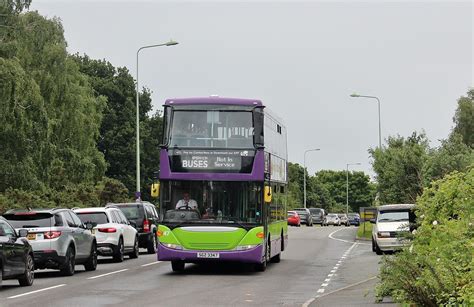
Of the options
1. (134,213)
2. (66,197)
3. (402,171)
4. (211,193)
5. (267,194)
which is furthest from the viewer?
(402,171)

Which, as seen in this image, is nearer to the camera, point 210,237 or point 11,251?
point 11,251

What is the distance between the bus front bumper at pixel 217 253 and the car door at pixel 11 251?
15.3ft

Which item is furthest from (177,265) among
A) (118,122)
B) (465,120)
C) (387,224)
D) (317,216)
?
(317,216)

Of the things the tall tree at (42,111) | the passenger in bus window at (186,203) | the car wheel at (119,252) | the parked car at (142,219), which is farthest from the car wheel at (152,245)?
the passenger in bus window at (186,203)

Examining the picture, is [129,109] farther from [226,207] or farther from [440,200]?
[440,200]

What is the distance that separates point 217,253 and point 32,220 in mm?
4529

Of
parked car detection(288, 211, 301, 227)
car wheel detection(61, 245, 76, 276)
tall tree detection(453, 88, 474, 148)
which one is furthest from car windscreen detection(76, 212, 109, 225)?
tall tree detection(453, 88, 474, 148)

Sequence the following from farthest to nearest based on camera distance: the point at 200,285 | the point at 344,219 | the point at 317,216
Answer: the point at 344,219, the point at 317,216, the point at 200,285

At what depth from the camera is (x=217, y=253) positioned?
24.7 metres

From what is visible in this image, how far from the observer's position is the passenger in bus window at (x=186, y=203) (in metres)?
24.8

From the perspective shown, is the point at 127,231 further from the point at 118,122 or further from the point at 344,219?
the point at 344,219

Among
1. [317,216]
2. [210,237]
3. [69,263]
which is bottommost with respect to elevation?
[69,263]

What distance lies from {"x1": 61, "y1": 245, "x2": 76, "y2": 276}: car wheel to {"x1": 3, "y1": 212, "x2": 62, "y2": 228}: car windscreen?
0.87m

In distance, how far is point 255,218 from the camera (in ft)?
81.8
